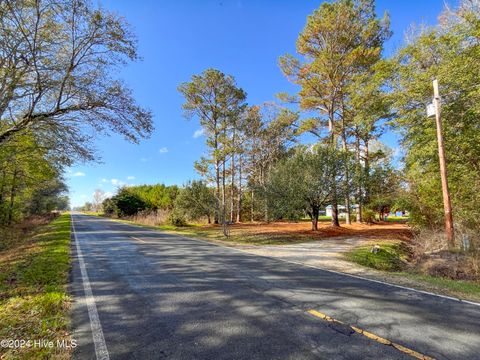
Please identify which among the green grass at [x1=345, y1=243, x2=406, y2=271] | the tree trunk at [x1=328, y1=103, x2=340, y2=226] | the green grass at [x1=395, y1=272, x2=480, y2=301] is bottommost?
the green grass at [x1=345, y1=243, x2=406, y2=271]

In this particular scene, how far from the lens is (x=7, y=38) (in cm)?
685

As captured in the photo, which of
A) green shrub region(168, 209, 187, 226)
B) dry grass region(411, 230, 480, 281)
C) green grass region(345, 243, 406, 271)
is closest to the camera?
dry grass region(411, 230, 480, 281)

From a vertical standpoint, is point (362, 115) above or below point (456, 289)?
above

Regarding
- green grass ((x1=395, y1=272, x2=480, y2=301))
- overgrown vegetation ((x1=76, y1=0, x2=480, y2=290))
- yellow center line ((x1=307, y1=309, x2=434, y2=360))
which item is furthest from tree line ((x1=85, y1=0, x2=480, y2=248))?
yellow center line ((x1=307, y1=309, x2=434, y2=360))

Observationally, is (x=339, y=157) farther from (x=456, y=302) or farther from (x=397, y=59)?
(x=456, y=302)

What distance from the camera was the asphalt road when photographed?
9.30ft

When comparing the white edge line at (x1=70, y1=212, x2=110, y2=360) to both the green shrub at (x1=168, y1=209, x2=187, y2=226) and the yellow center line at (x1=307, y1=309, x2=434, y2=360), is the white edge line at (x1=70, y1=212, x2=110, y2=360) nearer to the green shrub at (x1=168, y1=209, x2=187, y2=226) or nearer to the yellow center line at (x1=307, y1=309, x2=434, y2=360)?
the yellow center line at (x1=307, y1=309, x2=434, y2=360)

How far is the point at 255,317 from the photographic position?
12.0 ft

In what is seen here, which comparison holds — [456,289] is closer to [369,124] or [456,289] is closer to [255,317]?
[255,317]

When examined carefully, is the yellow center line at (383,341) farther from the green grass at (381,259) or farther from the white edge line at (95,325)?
the green grass at (381,259)

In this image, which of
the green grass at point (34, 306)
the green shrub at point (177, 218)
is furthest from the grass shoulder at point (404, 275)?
the green shrub at point (177, 218)

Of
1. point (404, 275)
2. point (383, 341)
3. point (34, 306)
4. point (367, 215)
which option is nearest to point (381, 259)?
point (404, 275)

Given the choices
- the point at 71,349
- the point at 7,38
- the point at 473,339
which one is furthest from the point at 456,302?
the point at 7,38

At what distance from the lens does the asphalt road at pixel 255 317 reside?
2.83 meters
